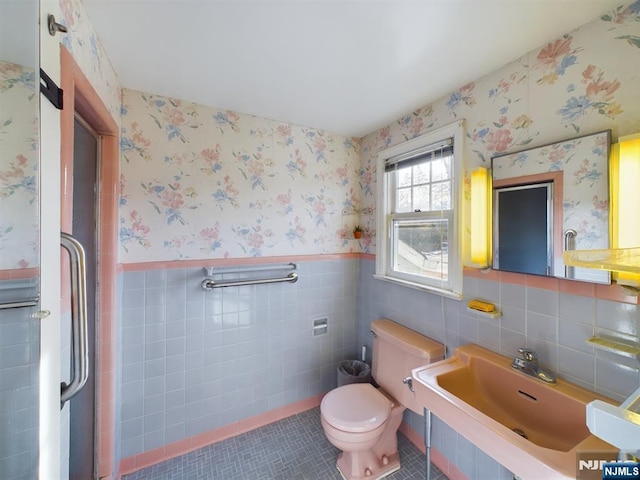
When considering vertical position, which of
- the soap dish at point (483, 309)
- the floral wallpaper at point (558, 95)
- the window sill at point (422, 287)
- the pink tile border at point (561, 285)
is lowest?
the soap dish at point (483, 309)

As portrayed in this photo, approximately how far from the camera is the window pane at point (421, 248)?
1.67 meters

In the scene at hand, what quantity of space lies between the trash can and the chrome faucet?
1.11 metres

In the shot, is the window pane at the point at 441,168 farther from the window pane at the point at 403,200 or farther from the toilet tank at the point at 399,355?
the toilet tank at the point at 399,355

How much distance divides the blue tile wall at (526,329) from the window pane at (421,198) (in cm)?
59

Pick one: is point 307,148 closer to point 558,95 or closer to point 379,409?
point 558,95

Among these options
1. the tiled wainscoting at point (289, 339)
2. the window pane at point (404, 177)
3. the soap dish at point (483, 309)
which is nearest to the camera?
the tiled wainscoting at point (289, 339)

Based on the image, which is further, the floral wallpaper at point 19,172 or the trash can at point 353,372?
the trash can at point 353,372

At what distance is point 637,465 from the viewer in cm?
70

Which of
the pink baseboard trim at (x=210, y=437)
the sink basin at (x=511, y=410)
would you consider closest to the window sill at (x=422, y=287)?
the sink basin at (x=511, y=410)

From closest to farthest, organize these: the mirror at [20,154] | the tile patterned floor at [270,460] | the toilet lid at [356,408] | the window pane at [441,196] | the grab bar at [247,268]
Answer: the mirror at [20,154], the toilet lid at [356,408], the tile patterned floor at [270,460], the window pane at [441,196], the grab bar at [247,268]

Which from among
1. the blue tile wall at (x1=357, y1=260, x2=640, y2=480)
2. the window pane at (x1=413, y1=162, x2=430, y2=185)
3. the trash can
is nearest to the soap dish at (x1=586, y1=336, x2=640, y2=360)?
the blue tile wall at (x1=357, y1=260, x2=640, y2=480)

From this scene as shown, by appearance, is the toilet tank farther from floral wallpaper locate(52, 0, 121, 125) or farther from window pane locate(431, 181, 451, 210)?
floral wallpaper locate(52, 0, 121, 125)

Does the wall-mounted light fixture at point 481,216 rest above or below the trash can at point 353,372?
above

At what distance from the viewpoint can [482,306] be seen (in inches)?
52.6
